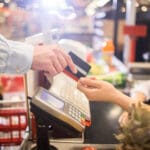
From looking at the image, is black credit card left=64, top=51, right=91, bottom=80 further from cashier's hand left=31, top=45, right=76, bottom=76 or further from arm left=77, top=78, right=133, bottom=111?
cashier's hand left=31, top=45, right=76, bottom=76

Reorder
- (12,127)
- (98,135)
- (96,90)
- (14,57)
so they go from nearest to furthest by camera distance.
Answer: (14,57) → (96,90) → (98,135) → (12,127)

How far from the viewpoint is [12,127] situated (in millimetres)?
1386

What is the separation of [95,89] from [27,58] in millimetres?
267

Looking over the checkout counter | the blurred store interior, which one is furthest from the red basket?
the checkout counter

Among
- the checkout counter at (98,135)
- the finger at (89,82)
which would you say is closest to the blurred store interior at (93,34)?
the checkout counter at (98,135)

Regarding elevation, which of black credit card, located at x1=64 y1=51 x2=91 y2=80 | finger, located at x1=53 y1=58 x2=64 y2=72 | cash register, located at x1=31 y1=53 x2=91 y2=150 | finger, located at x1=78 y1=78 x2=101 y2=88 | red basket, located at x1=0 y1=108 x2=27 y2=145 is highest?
finger, located at x1=53 y1=58 x2=64 y2=72

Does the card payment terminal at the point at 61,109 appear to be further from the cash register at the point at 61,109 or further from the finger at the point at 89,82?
the finger at the point at 89,82

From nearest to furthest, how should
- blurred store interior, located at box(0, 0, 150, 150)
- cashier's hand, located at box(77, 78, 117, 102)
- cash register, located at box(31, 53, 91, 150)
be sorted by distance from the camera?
1. cash register, located at box(31, 53, 91, 150)
2. cashier's hand, located at box(77, 78, 117, 102)
3. blurred store interior, located at box(0, 0, 150, 150)

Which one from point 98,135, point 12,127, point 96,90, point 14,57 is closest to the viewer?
point 14,57

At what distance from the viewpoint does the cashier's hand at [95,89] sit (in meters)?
1.03

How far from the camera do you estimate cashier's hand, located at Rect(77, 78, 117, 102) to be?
1030 millimetres

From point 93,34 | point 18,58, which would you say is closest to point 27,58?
point 18,58

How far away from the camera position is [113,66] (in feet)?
9.01

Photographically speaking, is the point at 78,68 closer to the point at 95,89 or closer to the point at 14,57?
the point at 95,89
